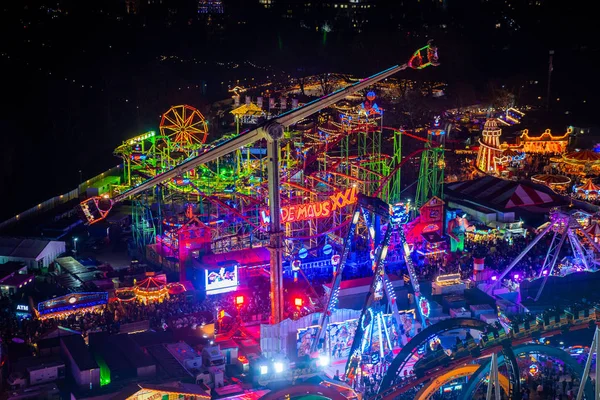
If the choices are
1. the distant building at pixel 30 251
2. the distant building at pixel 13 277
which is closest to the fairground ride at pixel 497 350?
the distant building at pixel 13 277

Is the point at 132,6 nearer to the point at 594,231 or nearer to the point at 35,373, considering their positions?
the point at 594,231

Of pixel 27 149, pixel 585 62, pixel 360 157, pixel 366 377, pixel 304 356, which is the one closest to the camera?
pixel 366 377

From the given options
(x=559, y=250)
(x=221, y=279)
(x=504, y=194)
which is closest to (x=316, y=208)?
(x=221, y=279)

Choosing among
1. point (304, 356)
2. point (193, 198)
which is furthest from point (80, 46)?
point (304, 356)

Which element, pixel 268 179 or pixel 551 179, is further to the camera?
pixel 551 179

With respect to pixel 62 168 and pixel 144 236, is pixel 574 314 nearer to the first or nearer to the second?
pixel 144 236

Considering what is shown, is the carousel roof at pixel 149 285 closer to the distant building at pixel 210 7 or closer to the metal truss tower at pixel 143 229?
the metal truss tower at pixel 143 229
